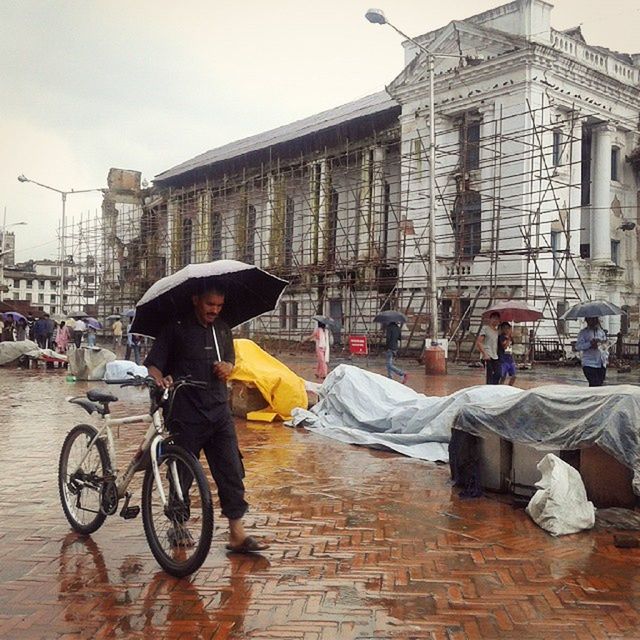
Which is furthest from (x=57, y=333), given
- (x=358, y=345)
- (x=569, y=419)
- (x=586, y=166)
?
(x=569, y=419)

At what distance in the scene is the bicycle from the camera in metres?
4.57

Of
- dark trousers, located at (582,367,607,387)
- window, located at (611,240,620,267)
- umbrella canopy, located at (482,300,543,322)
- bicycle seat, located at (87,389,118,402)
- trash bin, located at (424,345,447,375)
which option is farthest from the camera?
window, located at (611,240,620,267)

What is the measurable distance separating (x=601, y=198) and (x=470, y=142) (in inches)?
254

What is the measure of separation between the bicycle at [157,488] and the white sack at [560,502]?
2.70m

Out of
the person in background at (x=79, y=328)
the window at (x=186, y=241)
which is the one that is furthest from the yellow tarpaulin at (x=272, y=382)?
the window at (x=186, y=241)

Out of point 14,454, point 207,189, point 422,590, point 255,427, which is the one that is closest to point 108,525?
point 422,590

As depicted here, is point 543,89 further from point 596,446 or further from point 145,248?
point 145,248

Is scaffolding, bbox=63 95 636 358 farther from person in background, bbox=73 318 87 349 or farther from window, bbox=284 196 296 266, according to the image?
person in background, bbox=73 318 87 349

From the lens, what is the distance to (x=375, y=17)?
66.6 feet

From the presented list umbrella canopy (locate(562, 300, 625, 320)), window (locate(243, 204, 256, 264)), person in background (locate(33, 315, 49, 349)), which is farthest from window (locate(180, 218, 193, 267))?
umbrella canopy (locate(562, 300, 625, 320))

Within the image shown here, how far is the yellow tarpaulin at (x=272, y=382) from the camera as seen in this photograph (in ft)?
37.6

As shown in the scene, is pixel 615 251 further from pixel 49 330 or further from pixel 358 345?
pixel 49 330

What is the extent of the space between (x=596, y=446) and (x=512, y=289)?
2106cm

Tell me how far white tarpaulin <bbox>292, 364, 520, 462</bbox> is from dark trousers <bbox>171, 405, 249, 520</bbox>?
12.7 ft
